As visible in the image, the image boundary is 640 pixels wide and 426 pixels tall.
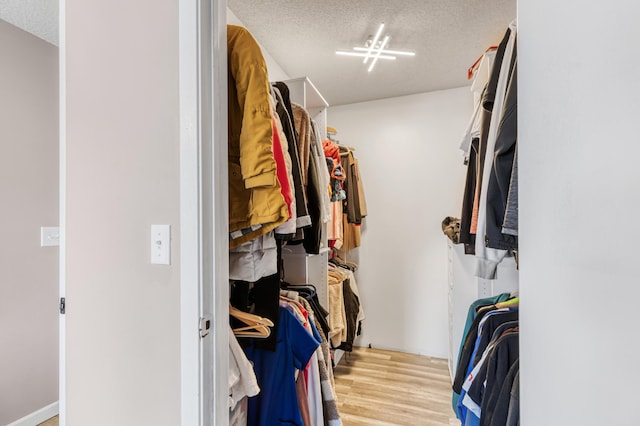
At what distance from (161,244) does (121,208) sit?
0.18 m

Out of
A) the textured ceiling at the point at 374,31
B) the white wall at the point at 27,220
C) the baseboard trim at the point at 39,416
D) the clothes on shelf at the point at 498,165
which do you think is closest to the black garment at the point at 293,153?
the clothes on shelf at the point at 498,165

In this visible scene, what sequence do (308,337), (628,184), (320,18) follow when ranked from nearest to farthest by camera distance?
(628,184), (308,337), (320,18)

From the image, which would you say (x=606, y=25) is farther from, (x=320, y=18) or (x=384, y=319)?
(x=384, y=319)

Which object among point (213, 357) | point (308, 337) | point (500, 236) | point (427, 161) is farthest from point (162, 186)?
point (427, 161)

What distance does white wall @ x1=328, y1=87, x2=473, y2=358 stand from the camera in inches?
113

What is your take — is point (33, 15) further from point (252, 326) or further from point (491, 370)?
point (491, 370)

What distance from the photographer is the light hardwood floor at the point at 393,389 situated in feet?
6.37

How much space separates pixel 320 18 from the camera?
1818 mm

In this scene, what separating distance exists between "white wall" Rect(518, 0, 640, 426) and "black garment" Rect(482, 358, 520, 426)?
28cm

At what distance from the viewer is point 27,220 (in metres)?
1.98

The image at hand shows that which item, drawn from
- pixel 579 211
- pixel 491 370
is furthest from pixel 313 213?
pixel 579 211

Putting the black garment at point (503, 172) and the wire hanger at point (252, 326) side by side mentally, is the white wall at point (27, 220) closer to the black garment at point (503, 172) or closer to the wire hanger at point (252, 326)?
the wire hanger at point (252, 326)

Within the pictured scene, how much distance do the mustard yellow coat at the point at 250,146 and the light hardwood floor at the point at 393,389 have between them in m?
1.63

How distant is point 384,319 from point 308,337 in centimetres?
201
